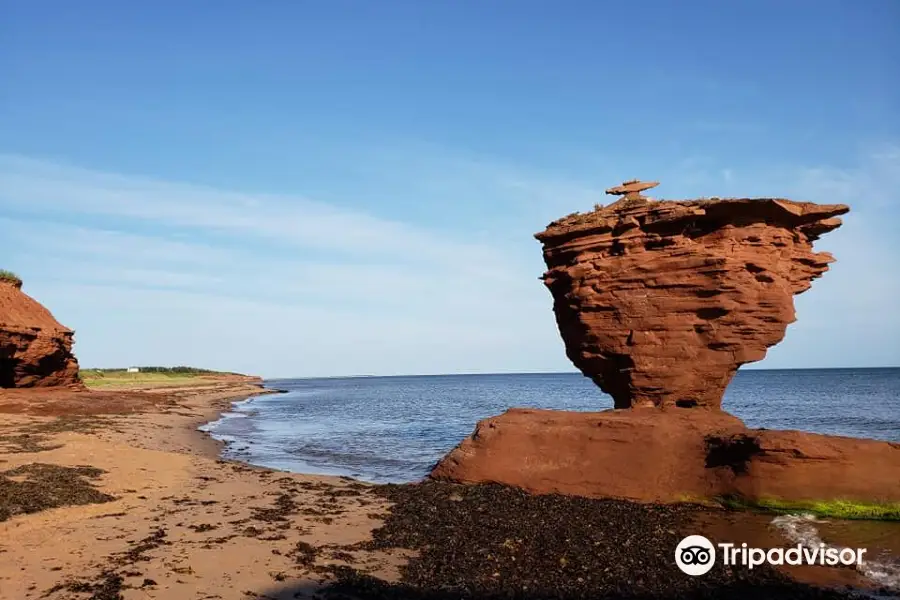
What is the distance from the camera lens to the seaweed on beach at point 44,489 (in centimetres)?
1310

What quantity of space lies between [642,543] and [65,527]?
438 inches

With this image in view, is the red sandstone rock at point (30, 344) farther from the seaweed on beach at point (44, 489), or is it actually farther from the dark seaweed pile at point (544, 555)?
the dark seaweed pile at point (544, 555)

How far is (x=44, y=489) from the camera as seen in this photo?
14.6 metres

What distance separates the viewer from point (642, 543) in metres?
11.7

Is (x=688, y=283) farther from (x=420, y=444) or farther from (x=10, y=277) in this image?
(x=10, y=277)

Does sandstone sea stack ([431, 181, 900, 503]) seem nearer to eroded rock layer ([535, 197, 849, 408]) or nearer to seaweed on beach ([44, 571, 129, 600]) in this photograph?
eroded rock layer ([535, 197, 849, 408])

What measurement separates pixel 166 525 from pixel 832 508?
14461mm

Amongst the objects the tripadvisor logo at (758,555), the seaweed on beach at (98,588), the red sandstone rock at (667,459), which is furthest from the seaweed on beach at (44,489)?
the tripadvisor logo at (758,555)

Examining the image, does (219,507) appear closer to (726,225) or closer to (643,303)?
(643,303)

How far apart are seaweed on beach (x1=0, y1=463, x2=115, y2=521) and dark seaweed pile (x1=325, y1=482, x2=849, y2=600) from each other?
7230mm

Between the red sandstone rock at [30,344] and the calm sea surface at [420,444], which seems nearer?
the calm sea surface at [420,444]

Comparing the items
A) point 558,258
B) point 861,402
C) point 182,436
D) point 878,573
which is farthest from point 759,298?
point 861,402

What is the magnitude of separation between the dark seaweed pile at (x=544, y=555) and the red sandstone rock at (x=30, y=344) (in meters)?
32.6

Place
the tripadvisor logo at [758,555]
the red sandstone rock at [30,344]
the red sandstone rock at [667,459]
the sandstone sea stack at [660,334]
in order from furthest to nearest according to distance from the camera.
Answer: the red sandstone rock at [30,344], the sandstone sea stack at [660,334], the red sandstone rock at [667,459], the tripadvisor logo at [758,555]
